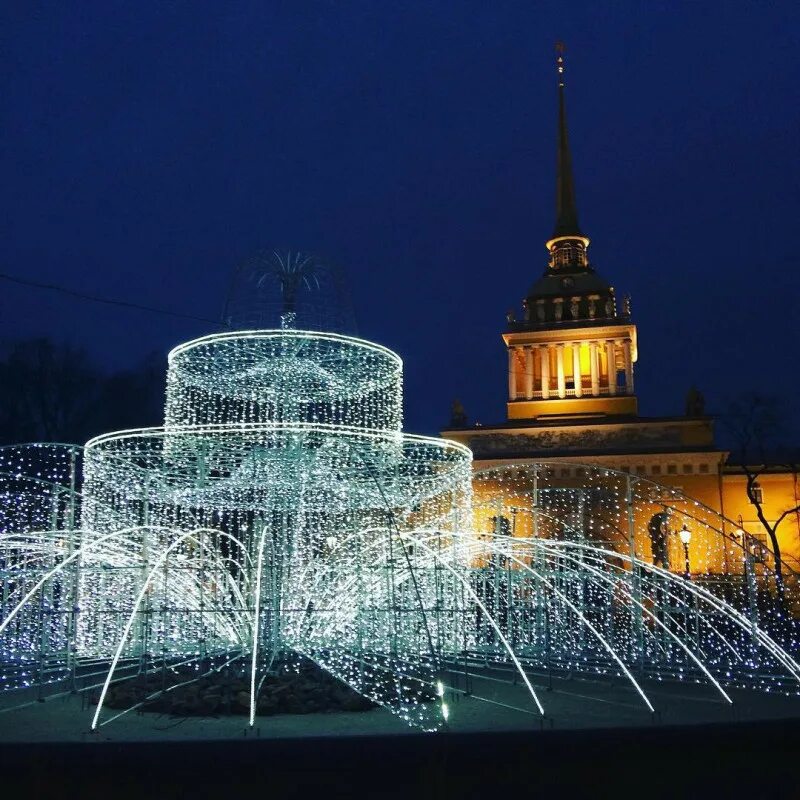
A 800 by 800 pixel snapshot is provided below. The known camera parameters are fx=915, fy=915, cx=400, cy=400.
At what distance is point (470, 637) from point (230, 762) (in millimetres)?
7993

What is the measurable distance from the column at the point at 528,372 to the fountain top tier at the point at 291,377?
31165 mm

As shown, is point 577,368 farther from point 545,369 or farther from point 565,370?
point 545,369

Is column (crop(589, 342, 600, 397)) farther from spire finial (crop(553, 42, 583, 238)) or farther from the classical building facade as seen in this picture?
spire finial (crop(553, 42, 583, 238))

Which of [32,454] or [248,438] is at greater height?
[32,454]

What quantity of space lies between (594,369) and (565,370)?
1.60 metres

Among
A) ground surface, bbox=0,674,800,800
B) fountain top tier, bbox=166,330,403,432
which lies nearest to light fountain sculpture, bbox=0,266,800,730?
fountain top tier, bbox=166,330,403,432

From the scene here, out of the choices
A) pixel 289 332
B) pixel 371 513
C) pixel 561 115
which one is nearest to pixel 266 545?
pixel 289 332

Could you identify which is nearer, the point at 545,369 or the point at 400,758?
the point at 400,758

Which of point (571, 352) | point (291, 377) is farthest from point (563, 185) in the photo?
point (291, 377)

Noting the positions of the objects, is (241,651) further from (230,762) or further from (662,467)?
(662,467)

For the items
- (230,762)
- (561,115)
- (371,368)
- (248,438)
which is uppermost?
(561,115)

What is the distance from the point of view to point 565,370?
46156mm

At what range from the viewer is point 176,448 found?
37.7 feet

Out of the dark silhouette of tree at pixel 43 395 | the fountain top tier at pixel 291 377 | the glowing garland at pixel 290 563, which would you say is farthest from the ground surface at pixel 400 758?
the dark silhouette of tree at pixel 43 395
